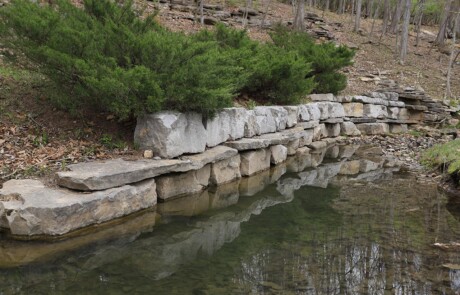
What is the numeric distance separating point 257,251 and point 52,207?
234cm

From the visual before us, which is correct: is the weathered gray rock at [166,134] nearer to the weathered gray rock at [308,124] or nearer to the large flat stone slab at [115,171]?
the large flat stone slab at [115,171]

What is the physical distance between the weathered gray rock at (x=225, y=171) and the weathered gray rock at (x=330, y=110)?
17.3 feet

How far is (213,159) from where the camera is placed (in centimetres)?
708

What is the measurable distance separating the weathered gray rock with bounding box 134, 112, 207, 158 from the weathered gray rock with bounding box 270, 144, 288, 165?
2.85m

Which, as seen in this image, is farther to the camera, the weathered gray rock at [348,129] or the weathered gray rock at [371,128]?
the weathered gray rock at [371,128]

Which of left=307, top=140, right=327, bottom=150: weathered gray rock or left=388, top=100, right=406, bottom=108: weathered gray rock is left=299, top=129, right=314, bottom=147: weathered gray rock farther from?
left=388, top=100, right=406, bottom=108: weathered gray rock

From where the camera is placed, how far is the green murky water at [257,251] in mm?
3969

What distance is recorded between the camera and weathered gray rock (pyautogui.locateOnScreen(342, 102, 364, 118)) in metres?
14.2

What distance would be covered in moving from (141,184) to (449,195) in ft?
17.9

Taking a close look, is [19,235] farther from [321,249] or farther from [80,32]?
[321,249]

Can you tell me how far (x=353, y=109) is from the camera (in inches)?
561

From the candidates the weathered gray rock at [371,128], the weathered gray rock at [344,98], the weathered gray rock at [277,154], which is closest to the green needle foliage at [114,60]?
the weathered gray rock at [277,154]

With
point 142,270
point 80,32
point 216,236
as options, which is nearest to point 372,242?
point 216,236

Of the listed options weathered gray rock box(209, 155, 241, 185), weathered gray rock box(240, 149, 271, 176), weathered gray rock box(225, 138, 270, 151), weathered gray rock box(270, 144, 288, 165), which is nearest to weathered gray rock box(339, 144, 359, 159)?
weathered gray rock box(270, 144, 288, 165)
